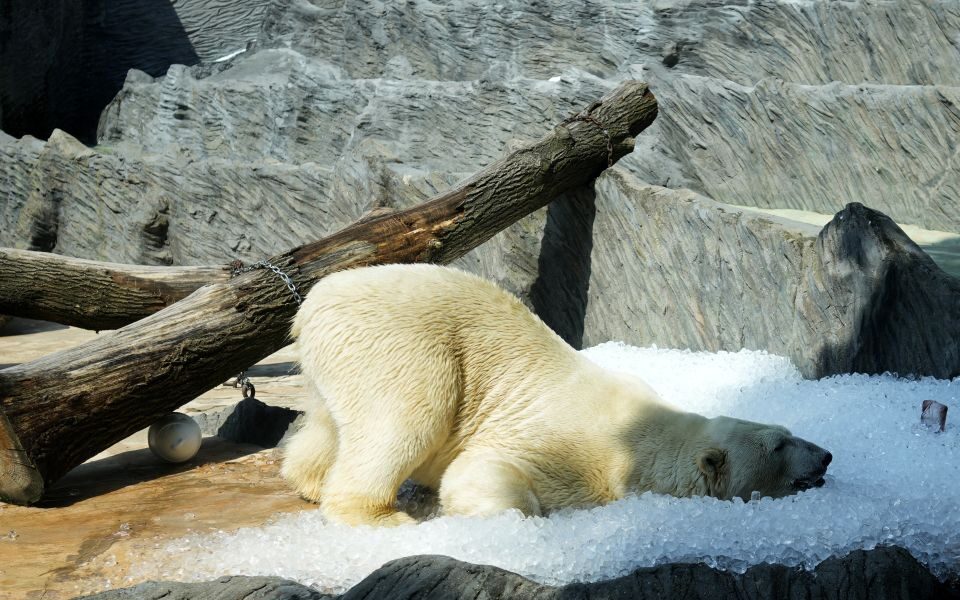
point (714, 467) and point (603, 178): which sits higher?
point (603, 178)

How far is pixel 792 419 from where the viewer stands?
157 inches

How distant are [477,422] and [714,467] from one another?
904 millimetres

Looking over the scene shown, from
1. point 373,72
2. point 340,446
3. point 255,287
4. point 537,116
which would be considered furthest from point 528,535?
point 373,72

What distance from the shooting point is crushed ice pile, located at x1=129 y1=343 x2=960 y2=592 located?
2.70 m

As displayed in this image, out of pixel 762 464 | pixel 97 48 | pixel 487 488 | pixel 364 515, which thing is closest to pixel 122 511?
pixel 364 515

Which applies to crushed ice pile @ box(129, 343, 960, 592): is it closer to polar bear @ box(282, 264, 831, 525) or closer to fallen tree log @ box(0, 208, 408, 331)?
polar bear @ box(282, 264, 831, 525)

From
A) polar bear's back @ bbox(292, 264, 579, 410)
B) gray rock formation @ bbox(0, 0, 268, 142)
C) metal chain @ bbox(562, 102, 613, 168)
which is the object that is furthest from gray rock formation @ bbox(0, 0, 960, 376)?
polar bear's back @ bbox(292, 264, 579, 410)

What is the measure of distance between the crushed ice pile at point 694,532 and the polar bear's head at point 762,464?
9 cm

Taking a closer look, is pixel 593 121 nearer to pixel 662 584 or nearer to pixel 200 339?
pixel 200 339

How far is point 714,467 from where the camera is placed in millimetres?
3229

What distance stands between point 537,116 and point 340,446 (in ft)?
27.8

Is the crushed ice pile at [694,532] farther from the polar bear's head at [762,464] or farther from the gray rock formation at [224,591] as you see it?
the gray rock formation at [224,591]

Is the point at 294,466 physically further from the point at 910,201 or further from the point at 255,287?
the point at 910,201

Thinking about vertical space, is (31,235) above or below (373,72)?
below
